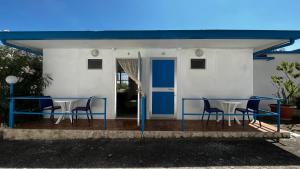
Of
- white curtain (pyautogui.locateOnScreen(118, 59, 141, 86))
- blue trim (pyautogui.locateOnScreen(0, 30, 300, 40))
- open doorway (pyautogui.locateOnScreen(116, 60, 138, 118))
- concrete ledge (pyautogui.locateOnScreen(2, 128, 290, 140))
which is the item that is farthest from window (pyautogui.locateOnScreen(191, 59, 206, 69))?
open doorway (pyautogui.locateOnScreen(116, 60, 138, 118))

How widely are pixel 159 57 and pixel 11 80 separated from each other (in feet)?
13.5

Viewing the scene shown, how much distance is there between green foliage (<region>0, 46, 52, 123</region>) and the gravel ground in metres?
1.52

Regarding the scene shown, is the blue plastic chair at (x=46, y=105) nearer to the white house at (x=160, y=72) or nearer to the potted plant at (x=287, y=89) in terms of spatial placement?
the white house at (x=160, y=72)

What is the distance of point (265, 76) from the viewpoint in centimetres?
840

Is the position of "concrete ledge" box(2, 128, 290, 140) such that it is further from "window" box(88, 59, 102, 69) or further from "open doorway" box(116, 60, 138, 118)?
"window" box(88, 59, 102, 69)

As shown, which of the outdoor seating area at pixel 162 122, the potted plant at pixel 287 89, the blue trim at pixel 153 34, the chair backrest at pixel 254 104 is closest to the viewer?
the blue trim at pixel 153 34

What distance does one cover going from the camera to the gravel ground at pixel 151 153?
328cm

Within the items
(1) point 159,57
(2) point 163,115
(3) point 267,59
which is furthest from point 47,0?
(3) point 267,59

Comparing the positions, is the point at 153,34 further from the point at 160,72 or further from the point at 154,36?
the point at 160,72

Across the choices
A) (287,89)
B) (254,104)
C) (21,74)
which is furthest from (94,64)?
(287,89)

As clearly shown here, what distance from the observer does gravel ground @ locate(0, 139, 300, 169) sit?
10.8 ft

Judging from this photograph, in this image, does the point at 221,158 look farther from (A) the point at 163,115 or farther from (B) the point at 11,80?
(B) the point at 11,80

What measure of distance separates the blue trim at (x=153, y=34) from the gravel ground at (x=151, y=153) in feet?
8.46

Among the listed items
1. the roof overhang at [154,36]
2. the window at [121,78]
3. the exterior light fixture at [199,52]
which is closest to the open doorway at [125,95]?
the window at [121,78]
